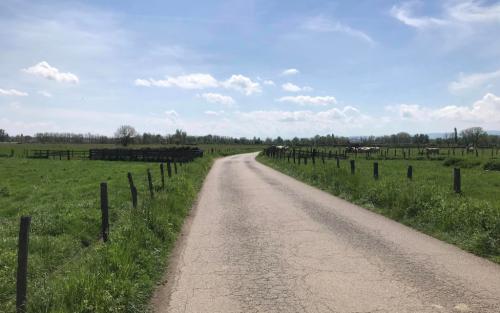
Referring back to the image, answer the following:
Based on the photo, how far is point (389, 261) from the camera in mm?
7391

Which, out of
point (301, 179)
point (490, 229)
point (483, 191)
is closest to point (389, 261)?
point (490, 229)

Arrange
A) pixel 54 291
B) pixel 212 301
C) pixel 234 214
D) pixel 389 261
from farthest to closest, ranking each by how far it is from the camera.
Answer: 1. pixel 234 214
2. pixel 389 261
3. pixel 212 301
4. pixel 54 291

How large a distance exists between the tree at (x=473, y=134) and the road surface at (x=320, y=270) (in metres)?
143

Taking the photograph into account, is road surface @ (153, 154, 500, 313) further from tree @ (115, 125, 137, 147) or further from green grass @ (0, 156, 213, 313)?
tree @ (115, 125, 137, 147)

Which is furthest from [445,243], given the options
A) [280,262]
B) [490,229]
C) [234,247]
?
[234,247]

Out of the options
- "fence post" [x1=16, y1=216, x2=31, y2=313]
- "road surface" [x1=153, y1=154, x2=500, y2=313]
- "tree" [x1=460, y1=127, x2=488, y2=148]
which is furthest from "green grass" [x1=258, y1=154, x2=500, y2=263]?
"tree" [x1=460, y1=127, x2=488, y2=148]

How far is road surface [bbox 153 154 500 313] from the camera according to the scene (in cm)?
556

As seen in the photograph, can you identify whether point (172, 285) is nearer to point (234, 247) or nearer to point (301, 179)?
point (234, 247)

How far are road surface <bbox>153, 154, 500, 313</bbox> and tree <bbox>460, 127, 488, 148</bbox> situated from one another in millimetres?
142832

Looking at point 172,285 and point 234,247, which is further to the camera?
point 234,247

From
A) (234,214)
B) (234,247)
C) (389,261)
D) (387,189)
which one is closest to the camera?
(389,261)

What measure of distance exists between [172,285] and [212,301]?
99 centimetres

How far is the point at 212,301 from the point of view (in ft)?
18.8

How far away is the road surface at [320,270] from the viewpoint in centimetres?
556
